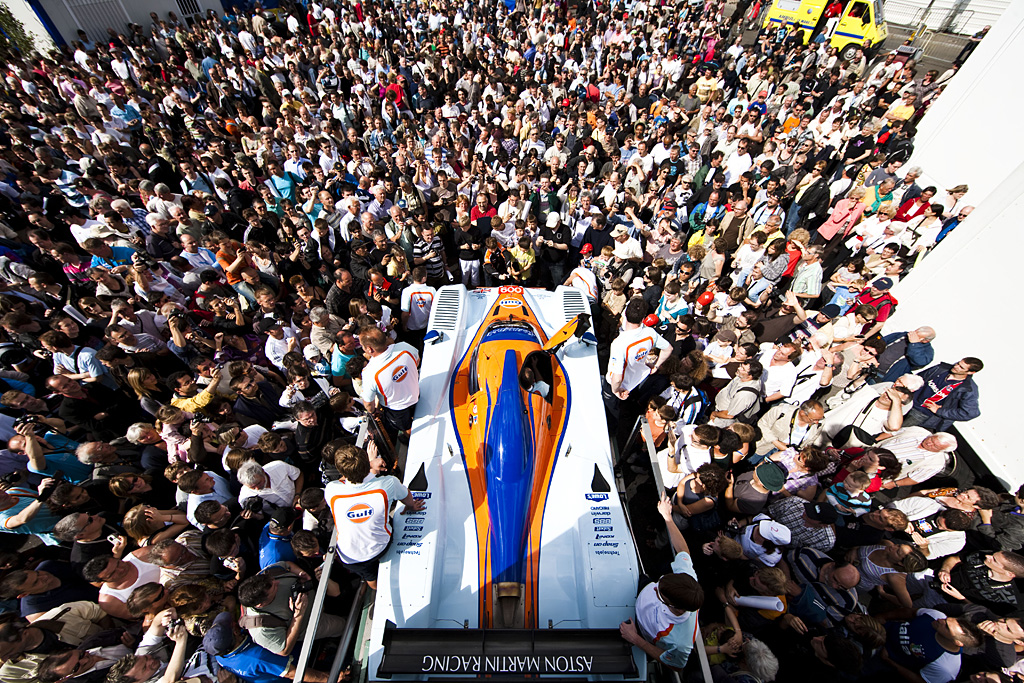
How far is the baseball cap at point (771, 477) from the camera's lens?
131 inches

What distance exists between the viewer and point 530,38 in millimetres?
14188

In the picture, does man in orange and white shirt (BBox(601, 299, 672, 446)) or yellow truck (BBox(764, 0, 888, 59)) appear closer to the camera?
man in orange and white shirt (BBox(601, 299, 672, 446))

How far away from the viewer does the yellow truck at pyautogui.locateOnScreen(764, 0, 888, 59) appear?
13.2 metres

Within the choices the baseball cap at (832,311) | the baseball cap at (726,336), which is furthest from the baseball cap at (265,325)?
the baseball cap at (832,311)

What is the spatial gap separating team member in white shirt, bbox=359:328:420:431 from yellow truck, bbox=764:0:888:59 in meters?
16.8

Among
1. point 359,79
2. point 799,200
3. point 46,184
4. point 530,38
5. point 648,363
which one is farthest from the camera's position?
point 530,38

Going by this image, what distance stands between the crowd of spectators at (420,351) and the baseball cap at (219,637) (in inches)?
1.0

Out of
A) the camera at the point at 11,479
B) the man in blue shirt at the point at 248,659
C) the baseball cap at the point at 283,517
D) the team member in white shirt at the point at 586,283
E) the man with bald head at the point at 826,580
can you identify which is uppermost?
the team member in white shirt at the point at 586,283

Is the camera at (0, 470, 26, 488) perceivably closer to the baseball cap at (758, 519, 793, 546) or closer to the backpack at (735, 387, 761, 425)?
the baseball cap at (758, 519, 793, 546)

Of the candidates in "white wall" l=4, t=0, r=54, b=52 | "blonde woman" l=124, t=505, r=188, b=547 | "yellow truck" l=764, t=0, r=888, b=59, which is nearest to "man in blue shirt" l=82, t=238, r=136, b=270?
"blonde woman" l=124, t=505, r=188, b=547

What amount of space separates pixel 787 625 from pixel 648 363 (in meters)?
2.47

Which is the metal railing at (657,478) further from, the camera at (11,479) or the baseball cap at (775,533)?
the camera at (11,479)

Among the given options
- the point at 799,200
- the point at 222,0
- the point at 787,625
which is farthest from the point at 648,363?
the point at 222,0

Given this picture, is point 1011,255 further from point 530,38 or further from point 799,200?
point 530,38
